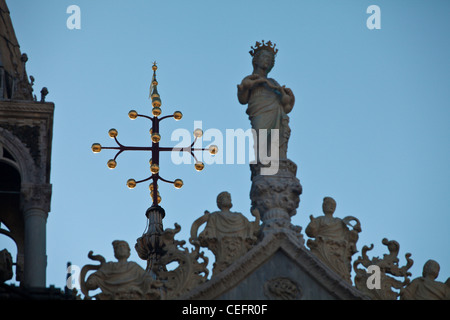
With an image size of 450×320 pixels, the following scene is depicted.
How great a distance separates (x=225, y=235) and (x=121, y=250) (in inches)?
80.3

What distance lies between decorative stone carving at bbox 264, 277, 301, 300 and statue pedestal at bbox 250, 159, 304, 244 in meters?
1.00

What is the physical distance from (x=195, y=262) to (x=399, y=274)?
397cm

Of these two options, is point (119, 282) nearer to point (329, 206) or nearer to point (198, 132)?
point (329, 206)

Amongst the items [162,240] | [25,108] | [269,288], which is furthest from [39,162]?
[269,288]

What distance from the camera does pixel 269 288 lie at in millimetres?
32625

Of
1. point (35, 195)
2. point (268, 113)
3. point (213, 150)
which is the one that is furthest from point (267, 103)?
point (35, 195)

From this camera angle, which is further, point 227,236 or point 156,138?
point 156,138

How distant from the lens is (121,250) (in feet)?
107

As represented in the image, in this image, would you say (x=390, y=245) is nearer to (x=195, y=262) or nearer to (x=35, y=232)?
(x=195, y=262)

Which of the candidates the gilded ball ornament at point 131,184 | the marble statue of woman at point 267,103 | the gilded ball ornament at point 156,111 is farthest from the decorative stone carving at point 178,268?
the gilded ball ornament at point 156,111

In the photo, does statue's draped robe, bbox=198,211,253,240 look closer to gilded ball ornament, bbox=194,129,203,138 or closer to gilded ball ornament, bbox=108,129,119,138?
gilded ball ornament, bbox=194,129,203,138

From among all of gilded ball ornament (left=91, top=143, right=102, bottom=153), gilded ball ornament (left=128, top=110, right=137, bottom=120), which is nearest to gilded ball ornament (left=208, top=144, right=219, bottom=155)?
gilded ball ornament (left=128, top=110, right=137, bottom=120)
